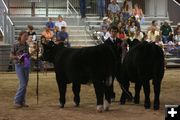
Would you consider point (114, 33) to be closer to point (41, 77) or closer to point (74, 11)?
point (41, 77)

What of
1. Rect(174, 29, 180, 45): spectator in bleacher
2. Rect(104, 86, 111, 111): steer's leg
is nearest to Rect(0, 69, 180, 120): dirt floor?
Rect(104, 86, 111, 111): steer's leg

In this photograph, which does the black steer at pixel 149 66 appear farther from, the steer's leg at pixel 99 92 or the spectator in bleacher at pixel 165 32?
the spectator in bleacher at pixel 165 32

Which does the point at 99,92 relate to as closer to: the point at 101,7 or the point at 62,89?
the point at 62,89

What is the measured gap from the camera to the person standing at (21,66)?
12.0 m

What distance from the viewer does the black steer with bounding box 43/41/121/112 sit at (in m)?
11.2

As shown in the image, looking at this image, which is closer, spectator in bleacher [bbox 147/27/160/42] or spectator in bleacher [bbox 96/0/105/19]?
spectator in bleacher [bbox 147/27/160/42]

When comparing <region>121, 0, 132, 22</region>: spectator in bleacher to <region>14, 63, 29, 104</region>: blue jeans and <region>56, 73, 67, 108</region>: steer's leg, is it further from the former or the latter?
<region>14, 63, 29, 104</region>: blue jeans

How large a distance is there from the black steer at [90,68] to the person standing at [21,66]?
746 mm

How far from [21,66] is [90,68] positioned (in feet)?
5.91

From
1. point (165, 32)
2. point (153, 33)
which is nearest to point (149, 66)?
point (153, 33)

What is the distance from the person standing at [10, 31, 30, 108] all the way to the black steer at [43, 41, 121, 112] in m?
0.75

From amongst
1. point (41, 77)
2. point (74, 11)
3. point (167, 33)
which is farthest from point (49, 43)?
point (74, 11)

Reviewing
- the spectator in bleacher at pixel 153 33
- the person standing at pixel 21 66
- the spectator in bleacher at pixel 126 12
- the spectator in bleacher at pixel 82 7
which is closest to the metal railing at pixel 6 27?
the spectator in bleacher at pixel 82 7

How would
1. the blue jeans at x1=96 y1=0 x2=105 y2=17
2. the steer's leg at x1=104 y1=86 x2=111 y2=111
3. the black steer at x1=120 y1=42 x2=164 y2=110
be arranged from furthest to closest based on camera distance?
1. the blue jeans at x1=96 y1=0 x2=105 y2=17
2. the black steer at x1=120 y1=42 x2=164 y2=110
3. the steer's leg at x1=104 y1=86 x2=111 y2=111
